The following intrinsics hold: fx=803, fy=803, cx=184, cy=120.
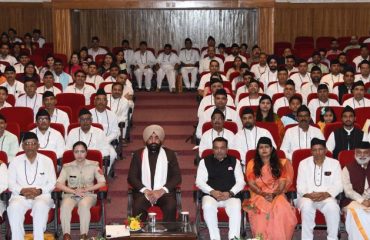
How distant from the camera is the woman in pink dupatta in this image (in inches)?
333

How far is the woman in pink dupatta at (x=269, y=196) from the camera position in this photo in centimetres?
847

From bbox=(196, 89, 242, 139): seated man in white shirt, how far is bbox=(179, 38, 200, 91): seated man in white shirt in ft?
15.3

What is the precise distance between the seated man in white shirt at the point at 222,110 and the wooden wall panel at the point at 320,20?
9.06m

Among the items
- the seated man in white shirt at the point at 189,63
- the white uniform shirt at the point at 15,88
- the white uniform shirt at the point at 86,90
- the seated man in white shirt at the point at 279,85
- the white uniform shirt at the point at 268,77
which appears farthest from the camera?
the seated man in white shirt at the point at 189,63

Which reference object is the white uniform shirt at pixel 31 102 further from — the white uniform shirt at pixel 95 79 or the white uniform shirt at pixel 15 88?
the white uniform shirt at pixel 95 79

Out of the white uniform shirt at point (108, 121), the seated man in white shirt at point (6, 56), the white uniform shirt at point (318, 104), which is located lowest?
the white uniform shirt at point (108, 121)

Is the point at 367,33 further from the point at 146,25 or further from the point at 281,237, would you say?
the point at 281,237

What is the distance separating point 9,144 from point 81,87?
10.6ft

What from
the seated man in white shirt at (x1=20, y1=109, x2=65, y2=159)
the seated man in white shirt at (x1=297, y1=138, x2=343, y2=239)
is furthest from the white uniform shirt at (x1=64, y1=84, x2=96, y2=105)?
the seated man in white shirt at (x1=297, y1=138, x2=343, y2=239)

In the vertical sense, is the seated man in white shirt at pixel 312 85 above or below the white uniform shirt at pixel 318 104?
above

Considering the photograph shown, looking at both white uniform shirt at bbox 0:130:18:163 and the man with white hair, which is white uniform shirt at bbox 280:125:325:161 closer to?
the man with white hair

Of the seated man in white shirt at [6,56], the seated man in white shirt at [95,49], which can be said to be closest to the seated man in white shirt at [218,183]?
the seated man in white shirt at [6,56]

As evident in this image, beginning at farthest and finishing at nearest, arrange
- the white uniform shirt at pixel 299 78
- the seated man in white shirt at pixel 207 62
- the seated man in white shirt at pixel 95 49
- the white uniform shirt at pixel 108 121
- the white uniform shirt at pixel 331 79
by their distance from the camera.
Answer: the seated man in white shirt at pixel 95 49, the seated man in white shirt at pixel 207 62, the white uniform shirt at pixel 299 78, the white uniform shirt at pixel 331 79, the white uniform shirt at pixel 108 121

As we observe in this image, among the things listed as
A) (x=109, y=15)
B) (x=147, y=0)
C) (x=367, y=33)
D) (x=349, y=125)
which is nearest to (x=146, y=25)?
(x=109, y=15)
